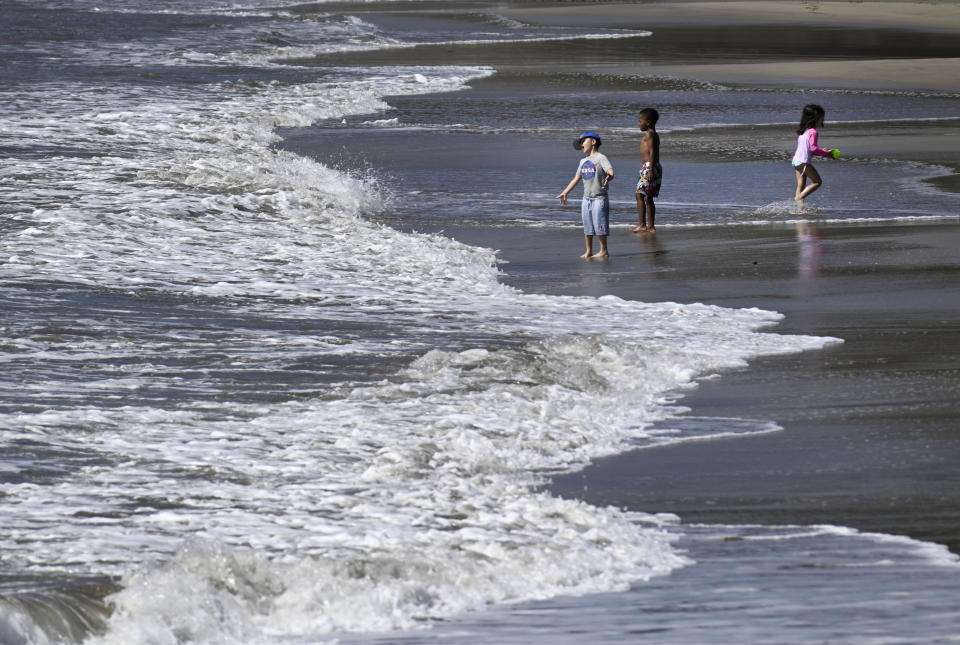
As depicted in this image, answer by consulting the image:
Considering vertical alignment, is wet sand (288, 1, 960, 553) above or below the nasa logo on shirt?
below

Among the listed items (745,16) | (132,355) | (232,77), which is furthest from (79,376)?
(745,16)

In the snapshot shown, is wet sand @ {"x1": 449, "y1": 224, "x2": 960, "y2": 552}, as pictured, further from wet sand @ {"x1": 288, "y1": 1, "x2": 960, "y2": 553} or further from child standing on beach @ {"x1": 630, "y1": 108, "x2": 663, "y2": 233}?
child standing on beach @ {"x1": 630, "y1": 108, "x2": 663, "y2": 233}

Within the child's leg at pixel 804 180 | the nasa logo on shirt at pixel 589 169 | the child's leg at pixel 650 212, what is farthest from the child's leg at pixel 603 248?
the child's leg at pixel 804 180

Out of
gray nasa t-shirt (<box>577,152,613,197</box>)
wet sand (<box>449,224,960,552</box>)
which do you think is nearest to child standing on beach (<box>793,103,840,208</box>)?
wet sand (<box>449,224,960,552</box>)

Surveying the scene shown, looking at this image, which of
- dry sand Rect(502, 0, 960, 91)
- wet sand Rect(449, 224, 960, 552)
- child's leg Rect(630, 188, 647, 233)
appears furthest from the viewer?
dry sand Rect(502, 0, 960, 91)

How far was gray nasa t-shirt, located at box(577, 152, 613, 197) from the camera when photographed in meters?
12.7

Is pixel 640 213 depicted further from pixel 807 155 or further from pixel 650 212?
pixel 807 155

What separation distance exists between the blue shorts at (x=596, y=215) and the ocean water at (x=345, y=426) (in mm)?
966

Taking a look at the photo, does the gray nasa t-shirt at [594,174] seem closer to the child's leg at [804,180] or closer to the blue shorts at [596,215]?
the blue shorts at [596,215]

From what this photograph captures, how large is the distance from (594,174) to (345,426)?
19.9 ft

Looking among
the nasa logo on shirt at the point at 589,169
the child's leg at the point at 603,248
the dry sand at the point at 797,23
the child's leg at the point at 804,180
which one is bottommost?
the child's leg at the point at 603,248

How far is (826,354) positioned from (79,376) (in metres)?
4.47

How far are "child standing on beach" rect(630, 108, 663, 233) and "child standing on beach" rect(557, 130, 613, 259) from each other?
1.25m

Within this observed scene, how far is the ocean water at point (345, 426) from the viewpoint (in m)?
5.07
